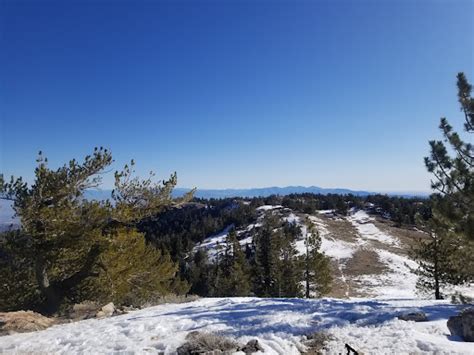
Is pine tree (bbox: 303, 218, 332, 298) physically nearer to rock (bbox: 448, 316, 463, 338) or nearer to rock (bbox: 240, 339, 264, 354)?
rock (bbox: 448, 316, 463, 338)

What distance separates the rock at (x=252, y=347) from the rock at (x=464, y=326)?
414cm

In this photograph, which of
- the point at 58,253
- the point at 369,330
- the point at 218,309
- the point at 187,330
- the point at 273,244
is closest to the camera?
the point at 369,330

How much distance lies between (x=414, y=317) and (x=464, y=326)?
1344 mm

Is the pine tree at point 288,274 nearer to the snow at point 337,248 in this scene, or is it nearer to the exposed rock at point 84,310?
the exposed rock at point 84,310

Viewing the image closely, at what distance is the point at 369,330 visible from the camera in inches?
323

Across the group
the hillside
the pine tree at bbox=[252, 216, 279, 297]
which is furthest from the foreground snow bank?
the pine tree at bbox=[252, 216, 279, 297]

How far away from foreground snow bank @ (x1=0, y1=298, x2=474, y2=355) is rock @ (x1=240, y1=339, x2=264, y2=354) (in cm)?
18

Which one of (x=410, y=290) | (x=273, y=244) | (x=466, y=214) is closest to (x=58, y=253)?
(x=466, y=214)

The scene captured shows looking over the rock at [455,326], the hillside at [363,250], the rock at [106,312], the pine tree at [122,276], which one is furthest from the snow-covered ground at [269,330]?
the hillside at [363,250]

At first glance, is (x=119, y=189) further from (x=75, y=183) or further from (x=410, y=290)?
(x=410, y=290)

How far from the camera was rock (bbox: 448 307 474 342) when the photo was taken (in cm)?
748

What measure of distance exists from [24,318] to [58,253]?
3863mm

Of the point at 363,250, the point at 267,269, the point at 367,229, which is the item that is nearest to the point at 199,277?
the point at 267,269

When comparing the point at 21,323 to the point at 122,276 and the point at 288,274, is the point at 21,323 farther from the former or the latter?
the point at 288,274
